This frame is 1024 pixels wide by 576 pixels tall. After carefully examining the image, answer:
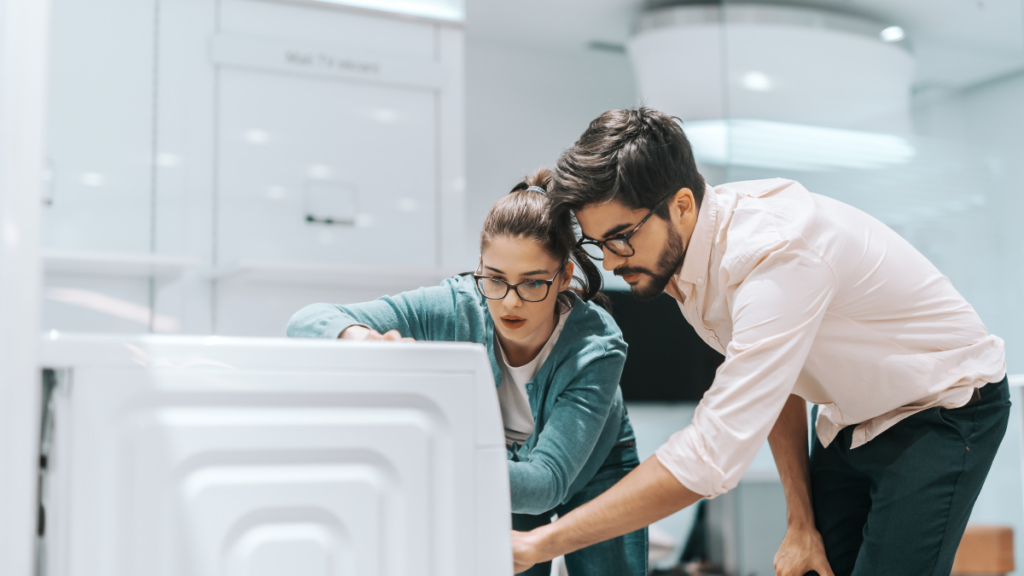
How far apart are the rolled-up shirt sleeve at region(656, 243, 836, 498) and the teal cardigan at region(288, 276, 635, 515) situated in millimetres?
156

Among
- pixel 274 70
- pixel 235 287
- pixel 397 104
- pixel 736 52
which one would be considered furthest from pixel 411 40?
pixel 736 52

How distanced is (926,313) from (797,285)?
0.22 metres

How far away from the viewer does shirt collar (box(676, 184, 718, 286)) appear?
3.37ft

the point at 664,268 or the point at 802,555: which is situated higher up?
the point at 664,268

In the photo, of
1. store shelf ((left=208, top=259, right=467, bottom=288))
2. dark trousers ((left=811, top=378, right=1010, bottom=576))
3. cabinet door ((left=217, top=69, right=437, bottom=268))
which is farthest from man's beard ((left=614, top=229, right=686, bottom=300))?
cabinet door ((left=217, top=69, right=437, bottom=268))

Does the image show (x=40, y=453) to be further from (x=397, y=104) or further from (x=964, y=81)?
(x=964, y=81)

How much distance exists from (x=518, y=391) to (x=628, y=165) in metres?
0.40

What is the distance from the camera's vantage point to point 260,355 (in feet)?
2.30

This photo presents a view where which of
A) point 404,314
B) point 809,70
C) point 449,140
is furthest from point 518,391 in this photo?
point 809,70

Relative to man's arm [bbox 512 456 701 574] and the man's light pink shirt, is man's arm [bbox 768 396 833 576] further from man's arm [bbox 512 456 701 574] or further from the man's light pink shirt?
man's arm [bbox 512 456 701 574]

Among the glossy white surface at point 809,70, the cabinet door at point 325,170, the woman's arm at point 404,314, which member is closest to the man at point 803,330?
the woman's arm at point 404,314

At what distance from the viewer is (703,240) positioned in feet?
3.37

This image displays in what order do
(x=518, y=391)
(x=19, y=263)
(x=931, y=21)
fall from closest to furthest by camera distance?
(x=19, y=263)
(x=518, y=391)
(x=931, y=21)

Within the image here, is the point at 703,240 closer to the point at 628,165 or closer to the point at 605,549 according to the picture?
the point at 628,165
